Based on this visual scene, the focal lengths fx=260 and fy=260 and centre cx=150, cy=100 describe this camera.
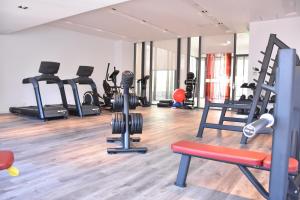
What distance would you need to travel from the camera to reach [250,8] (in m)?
6.75

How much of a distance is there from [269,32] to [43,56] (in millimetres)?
7470

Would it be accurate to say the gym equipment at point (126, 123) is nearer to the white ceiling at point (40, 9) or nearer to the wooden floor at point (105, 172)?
the wooden floor at point (105, 172)

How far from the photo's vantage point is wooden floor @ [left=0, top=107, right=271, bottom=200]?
242cm

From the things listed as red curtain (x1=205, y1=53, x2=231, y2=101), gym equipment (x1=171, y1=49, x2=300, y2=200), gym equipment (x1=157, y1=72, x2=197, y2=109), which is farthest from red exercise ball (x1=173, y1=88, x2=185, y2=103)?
gym equipment (x1=171, y1=49, x2=300, y2=200)

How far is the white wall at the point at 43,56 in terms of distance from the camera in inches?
322

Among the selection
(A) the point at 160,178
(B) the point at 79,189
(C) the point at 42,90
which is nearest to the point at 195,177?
(A) the point at 160,178

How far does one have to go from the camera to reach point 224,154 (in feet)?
7.04

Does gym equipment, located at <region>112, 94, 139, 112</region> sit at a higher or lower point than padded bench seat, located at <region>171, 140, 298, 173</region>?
higher

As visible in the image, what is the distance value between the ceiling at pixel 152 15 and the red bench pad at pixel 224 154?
333 centimetres

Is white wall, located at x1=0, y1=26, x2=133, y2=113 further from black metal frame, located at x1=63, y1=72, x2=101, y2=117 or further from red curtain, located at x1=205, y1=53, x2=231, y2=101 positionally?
red curtain, located at x1=205, y1=53, x2=231, y2=101

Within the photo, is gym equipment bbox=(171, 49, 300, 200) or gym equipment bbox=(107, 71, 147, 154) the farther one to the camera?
gym equipment bbox=(107, 71, 147, 154)

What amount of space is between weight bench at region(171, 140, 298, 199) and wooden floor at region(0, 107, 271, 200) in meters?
0.32

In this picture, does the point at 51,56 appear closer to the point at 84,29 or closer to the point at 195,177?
the point at 84,29

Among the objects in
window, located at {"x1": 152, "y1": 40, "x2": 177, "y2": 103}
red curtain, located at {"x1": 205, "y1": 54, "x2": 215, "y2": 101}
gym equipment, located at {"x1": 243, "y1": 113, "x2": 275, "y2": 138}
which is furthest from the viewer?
window, located at {"x1": 152, "y1": 40, "x2": 177, "y2": 103}
